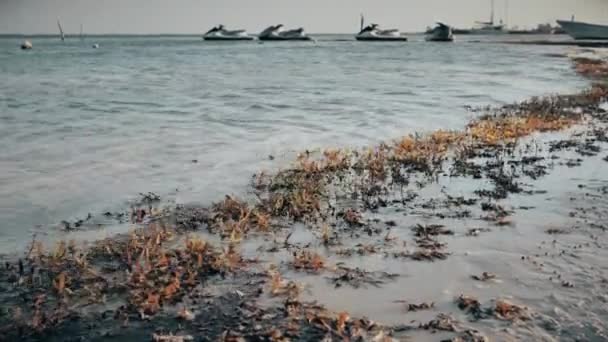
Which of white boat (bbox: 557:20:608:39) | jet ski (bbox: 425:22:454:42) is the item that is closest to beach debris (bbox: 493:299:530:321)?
white boat (bbox: 557:20:608:39)

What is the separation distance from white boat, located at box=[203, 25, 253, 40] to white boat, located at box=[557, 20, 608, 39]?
4415 inches

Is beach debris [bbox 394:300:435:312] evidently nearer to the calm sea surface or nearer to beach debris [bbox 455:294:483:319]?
beach debris [bbox 455:294:483:319]

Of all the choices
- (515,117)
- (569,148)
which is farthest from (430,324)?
(515,117)

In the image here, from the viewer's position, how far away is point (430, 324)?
5824mm

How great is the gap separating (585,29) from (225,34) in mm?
125470

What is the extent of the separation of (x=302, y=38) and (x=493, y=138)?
555 ft

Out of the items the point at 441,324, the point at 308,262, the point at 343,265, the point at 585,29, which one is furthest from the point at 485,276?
the point at 585,29

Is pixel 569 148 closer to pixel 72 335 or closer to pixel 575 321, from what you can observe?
pixel 575 321

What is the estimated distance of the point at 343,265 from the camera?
7.47 meters

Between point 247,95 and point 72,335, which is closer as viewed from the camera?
point 72,335

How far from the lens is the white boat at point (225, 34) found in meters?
193

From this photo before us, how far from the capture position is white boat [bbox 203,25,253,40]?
19312cm

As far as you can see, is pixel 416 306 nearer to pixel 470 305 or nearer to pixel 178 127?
pixel 470 305

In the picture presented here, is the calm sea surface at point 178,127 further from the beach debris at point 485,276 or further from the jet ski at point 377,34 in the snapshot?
the jet ski at point 377,34
